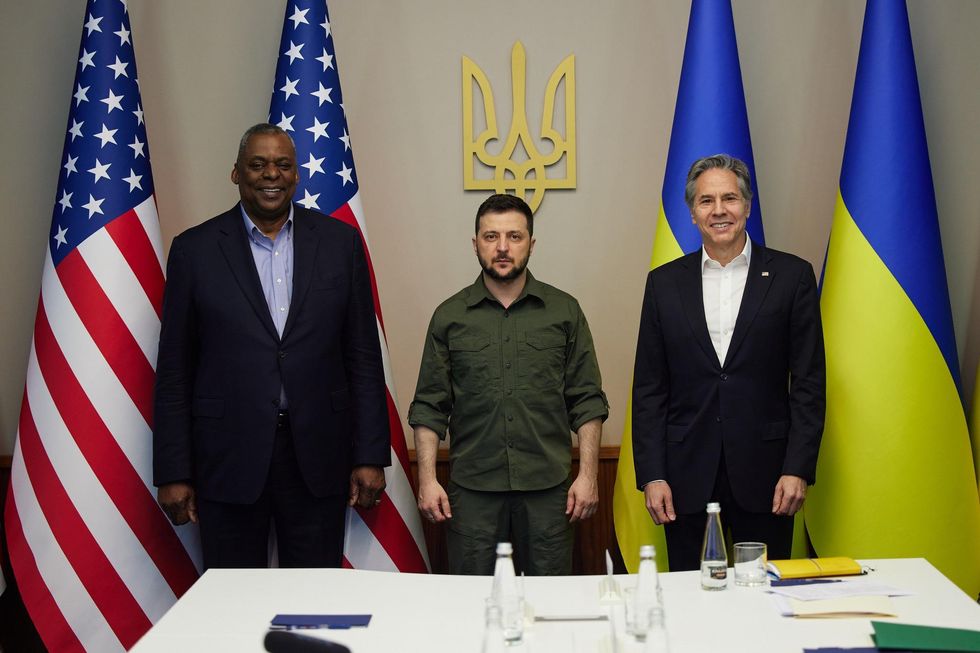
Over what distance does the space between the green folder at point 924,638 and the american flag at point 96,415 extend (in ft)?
6.96

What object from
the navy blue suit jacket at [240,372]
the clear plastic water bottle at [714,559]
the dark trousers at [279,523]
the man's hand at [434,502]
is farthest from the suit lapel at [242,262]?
the clear plastic water bottle at [714,559]

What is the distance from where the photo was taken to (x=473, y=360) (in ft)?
9.55

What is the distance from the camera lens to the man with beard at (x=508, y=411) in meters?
2.86

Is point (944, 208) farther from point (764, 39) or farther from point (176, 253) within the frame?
point (176, 253)

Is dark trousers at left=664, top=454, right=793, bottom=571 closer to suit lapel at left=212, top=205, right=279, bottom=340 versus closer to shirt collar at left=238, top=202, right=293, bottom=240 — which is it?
suit lapel at left=212, top=205, right=279, bottom=340

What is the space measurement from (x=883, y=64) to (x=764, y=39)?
0.62m

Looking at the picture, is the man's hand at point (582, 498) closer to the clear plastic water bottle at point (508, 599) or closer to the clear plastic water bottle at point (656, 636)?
the clear plastic water bottle at point (508, 599)

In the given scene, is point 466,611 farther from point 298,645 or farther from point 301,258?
point 301,258

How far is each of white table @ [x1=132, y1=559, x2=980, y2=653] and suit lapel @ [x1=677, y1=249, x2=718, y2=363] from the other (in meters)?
0.70

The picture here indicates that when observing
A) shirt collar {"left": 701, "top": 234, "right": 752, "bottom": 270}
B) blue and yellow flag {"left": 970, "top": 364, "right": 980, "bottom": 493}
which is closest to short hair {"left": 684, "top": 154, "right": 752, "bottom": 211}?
shirt collar {"left": 701, "top": 234, "right": 752, "bottom": 270}

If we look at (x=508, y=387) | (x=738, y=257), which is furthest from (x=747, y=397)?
(x=508, y=387)

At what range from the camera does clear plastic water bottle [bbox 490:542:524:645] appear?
1712 mm

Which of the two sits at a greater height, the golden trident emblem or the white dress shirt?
the golden trident emblem

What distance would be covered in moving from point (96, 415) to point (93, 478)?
0.19 metres
